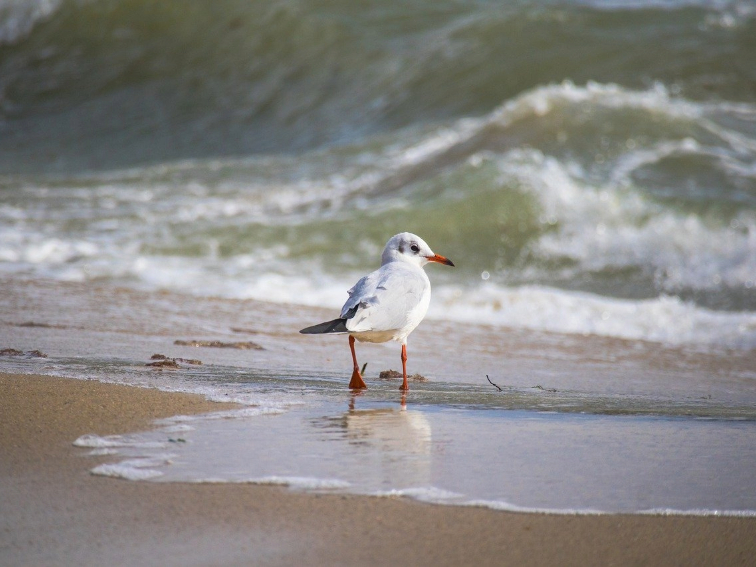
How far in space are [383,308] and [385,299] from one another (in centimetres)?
5

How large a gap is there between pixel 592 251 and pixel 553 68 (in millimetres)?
5906

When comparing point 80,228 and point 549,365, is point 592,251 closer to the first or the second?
point 549,365

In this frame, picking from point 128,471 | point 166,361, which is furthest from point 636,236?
point 128,471

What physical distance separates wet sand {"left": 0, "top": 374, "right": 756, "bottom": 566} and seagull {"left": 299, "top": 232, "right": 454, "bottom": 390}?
1222 millimetres

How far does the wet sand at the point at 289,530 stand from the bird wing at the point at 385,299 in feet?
4.39

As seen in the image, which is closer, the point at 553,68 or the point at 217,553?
the point at 217,553

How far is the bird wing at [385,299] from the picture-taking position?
3.79m

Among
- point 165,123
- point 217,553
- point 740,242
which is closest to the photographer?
point 217,553

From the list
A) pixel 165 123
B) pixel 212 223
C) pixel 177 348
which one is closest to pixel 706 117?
pixel 212 223

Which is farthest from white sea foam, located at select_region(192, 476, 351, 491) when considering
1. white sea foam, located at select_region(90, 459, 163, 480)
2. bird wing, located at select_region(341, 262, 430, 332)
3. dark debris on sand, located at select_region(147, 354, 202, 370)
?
dark debris on sand, located at select_region(147, 354, 202, 370)

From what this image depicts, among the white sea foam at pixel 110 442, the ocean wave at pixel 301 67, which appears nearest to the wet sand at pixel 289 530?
the white sea foam at pixel 110 442

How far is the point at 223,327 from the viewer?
18.6 feet

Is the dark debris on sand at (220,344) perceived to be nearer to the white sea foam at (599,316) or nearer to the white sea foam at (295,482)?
the white sea foam at (599,316)

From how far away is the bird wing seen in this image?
149 inches
